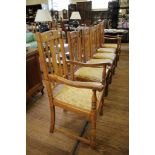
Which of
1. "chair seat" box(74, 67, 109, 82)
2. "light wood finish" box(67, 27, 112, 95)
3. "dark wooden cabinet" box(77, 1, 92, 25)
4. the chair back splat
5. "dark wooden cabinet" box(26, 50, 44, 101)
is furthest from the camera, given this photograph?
"dark wooden cabinet" box(77, 1, 92, 25)

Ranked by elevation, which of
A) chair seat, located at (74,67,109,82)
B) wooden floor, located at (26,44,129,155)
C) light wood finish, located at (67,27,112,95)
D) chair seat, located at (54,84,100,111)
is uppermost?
light wood finish, located at (67,27,112,95)

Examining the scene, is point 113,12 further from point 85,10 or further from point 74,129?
point 74,129

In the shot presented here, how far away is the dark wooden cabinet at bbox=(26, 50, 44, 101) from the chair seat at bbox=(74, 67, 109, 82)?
1.98ft

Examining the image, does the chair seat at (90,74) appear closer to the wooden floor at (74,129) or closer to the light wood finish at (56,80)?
the light wood finish at (56,80)

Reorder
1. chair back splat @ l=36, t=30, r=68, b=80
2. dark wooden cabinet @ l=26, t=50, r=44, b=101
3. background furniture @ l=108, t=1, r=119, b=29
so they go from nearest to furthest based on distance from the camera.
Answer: chair back splat @ l=36, t=30, r=68, b=80, dark wooden cabinet @ l=26, t=50, r=44, b=101, background furniture @ l=108, t=1, r=119, b=29

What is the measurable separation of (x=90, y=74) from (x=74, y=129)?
25.0 inches

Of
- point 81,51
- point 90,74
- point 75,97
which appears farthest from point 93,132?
point 81,51

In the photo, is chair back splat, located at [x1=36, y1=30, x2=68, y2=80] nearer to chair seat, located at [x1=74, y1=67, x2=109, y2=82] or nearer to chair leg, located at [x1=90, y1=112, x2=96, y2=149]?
chair seat, located at [x1=74, y1=67, x2=109, y2=82]

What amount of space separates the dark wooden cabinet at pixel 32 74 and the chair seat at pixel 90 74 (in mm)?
604

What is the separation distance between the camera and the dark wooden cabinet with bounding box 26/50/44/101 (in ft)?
6.83

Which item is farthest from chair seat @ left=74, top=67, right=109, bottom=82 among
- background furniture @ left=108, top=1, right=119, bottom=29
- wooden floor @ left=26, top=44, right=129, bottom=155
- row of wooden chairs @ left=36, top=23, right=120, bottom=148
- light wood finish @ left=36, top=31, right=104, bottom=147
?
background furniture @ left=108, top=1, right=119, bottom=29

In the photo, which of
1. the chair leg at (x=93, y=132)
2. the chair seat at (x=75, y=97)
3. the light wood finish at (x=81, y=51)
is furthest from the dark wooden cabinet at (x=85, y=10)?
the chair leg at (x=93, y=132)

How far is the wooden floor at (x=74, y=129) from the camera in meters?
1.49
